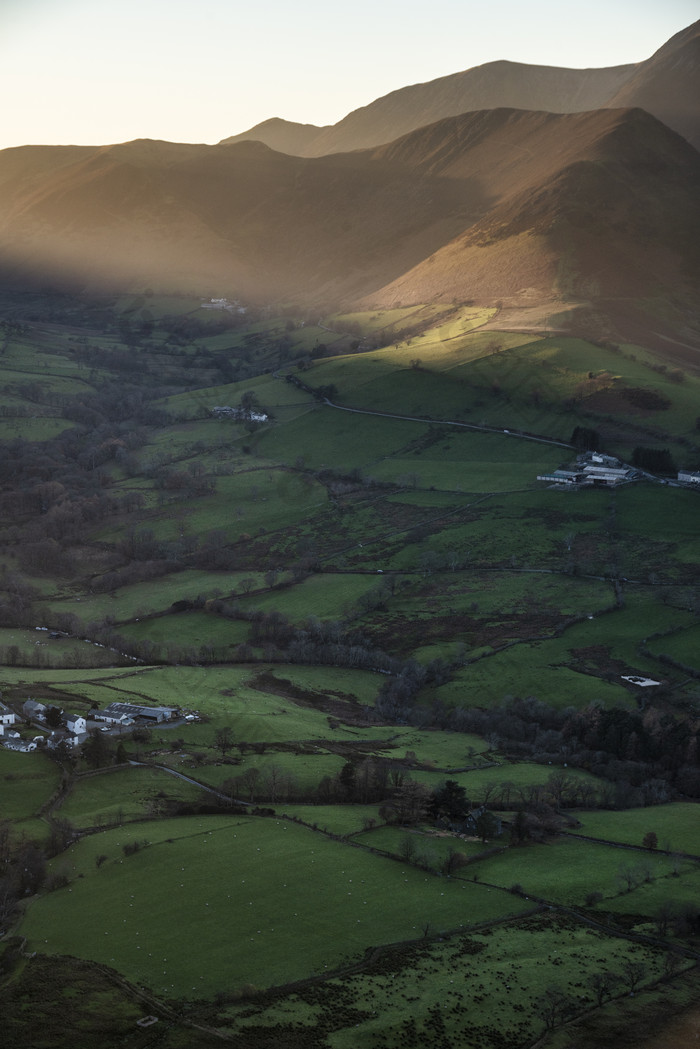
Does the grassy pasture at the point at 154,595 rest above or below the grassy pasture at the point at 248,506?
below

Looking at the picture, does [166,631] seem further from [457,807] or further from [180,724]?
[457,807]

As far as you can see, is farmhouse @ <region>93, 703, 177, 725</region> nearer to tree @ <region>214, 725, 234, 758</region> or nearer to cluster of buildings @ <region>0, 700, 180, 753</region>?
cluster of buildings @ <region>0, 700, 180, 753</region>

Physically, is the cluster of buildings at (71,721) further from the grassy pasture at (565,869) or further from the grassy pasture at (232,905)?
the grassy pasture at (565,869)

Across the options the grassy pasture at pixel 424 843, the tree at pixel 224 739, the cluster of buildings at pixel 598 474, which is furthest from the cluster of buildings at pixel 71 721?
the cluster of buildings at pixel 598 474

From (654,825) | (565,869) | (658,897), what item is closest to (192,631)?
(654,825)

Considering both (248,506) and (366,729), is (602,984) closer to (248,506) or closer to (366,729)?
(366,729)

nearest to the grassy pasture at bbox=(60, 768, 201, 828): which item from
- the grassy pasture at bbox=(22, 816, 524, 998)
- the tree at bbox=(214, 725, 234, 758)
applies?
the grassy pasture at bbox=(22, 816, 524, 998)
